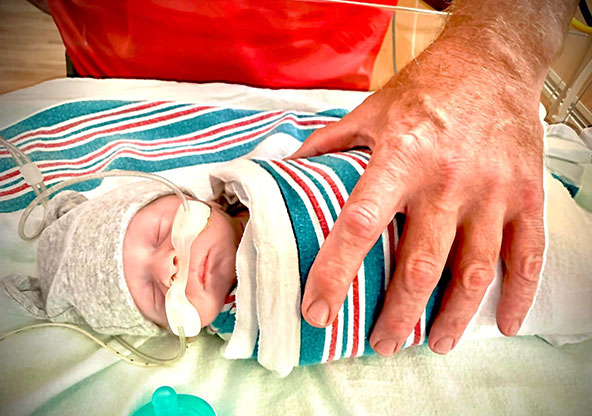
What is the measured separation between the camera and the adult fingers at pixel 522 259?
1.99 ft

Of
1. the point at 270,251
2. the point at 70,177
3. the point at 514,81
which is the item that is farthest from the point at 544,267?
the point at 70,177

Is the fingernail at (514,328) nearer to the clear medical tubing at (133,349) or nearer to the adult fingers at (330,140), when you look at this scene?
the adult fingers at (330,140)

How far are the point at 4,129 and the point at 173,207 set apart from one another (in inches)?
12.2

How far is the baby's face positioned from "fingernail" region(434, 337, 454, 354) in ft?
1.12

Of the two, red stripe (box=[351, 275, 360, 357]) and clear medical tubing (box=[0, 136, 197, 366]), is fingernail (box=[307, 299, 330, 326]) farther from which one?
clear medical tubing (box=[0, 136, 197, 366])

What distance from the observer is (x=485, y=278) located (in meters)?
0.58

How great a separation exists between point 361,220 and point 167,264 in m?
0.33

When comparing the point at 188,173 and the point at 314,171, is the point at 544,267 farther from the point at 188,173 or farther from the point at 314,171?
the point at 188,173

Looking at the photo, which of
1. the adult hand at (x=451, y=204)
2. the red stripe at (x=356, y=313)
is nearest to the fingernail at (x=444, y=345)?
the adult hand at (x=451, y=204)

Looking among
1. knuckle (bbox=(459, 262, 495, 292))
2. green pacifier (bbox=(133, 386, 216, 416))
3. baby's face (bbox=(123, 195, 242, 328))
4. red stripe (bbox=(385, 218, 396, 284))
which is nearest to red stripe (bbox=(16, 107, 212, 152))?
baby's face (bbox=(123, 195, 242, 328))

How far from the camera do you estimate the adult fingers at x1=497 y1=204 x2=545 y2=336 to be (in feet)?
1.99

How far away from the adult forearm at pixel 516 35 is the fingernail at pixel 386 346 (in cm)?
44

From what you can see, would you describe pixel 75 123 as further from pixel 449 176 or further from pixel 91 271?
pixel 449 176

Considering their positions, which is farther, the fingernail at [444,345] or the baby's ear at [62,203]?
the baby's ear at [62,203]
